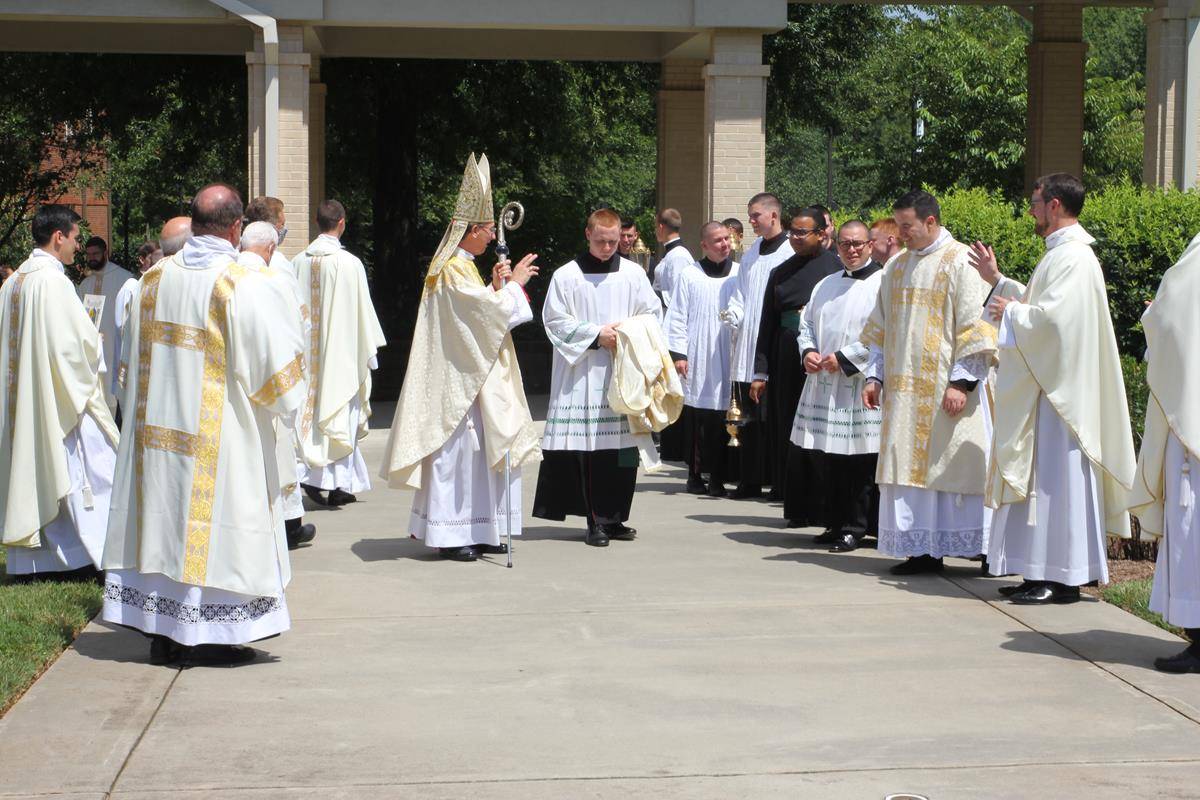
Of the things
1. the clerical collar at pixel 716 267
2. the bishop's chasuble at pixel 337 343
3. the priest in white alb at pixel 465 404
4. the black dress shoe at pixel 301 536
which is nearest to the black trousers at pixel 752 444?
the clerical collar at pixel 716 267

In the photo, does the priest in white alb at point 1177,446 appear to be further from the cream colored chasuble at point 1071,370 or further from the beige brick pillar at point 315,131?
the beige brick pillar at point 315,131

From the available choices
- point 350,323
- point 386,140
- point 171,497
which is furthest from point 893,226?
point 386,140

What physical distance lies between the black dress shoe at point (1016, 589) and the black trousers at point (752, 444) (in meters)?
3.92

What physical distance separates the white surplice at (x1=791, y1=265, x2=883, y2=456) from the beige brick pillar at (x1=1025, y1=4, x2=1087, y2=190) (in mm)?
12169

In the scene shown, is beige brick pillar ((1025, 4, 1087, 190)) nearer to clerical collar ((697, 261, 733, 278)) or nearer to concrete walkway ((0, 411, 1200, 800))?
clerical collar ((697, 261, 733, 278))

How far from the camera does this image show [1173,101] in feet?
57.6

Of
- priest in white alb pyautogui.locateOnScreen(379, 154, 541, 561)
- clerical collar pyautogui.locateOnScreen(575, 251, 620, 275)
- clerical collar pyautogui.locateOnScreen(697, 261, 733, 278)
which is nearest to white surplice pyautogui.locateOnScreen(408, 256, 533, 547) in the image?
priest in white alb pyautogui.locateOnScreen(379, 154, 541, 561)

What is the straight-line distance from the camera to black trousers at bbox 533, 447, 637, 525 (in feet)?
33.2

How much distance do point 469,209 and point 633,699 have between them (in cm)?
400

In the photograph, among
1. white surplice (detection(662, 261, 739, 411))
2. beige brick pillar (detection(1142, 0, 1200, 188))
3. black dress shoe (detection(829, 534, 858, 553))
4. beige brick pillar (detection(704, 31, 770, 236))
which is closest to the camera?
black dress shoe (detection(829, 534, 858, 553))

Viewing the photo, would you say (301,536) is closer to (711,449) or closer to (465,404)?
(465,404)

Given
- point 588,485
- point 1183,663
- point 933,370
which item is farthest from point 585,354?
point 1183,663

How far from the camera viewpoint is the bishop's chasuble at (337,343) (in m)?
11.5

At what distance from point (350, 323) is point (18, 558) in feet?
11.8
